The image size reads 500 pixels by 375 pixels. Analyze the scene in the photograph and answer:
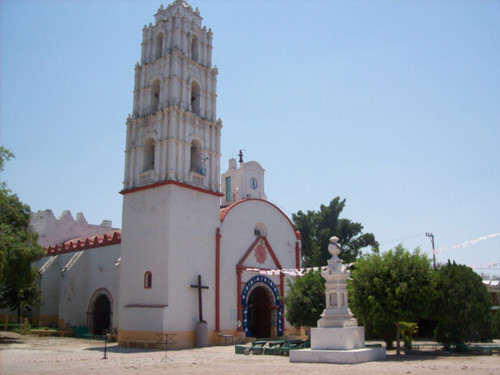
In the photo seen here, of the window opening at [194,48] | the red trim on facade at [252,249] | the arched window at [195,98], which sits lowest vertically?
the red trim on facade at [252,249]

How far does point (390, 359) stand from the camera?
1886 cm

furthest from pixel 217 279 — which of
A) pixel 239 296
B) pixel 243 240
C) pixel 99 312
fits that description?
pixel 99 312

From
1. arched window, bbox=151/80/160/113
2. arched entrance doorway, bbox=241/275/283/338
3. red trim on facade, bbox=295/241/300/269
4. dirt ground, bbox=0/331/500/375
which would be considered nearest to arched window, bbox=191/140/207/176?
arched window, bbox=151/80/160/113

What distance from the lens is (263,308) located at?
33.8 meters

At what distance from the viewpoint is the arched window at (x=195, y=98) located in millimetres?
32438

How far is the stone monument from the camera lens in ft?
56.5

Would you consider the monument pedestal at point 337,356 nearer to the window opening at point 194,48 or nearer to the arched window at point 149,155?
the arched window at point 149,155

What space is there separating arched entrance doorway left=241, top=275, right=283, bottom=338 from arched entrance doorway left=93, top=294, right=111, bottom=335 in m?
10.7

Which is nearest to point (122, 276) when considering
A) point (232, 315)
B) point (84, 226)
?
point (232, 315)

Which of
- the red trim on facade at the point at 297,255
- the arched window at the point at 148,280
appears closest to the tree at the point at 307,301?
the arched window at the point at 148,280

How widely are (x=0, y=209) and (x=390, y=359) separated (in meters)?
23.5

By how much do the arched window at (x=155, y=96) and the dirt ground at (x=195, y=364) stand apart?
15078 millimetres

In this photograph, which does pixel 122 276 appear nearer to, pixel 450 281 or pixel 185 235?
pixel 185 235

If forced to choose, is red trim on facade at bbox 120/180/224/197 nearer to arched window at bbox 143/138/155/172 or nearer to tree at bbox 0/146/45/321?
arched window at bbox 143/138/155/172
